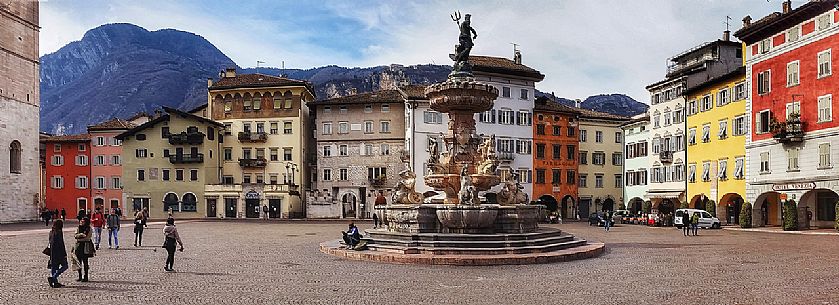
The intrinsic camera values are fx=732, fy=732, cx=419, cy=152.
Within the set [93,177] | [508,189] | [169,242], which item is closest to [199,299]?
[169,242]

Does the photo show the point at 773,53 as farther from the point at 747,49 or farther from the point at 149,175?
the point at 149,175

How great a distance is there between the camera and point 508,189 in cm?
2648

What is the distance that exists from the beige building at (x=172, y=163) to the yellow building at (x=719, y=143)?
43998 mm

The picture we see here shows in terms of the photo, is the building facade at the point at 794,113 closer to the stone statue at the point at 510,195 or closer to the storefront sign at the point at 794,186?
the storefront sign at the point at 794,186

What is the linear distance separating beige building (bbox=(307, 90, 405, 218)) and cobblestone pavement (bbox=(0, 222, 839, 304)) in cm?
4396

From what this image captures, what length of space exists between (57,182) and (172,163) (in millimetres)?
14168

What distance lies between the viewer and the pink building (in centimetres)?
7481

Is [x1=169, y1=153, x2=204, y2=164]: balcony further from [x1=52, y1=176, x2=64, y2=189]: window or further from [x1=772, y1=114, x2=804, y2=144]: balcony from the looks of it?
[x1=772, y1=114, x2=804, y2=144]: balcony

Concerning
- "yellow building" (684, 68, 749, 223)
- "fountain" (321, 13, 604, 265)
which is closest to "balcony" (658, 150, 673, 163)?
"yellow building" (684, 68, 749, 223)

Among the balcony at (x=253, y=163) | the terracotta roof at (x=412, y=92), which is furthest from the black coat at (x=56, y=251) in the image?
the balcony at (x=253, y=163)

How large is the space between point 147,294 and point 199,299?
4.39 ft

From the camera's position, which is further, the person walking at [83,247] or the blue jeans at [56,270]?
the person walking at [83,247]

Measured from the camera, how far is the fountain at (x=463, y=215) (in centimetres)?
2145

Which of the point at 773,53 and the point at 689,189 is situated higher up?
the point at 773,53
